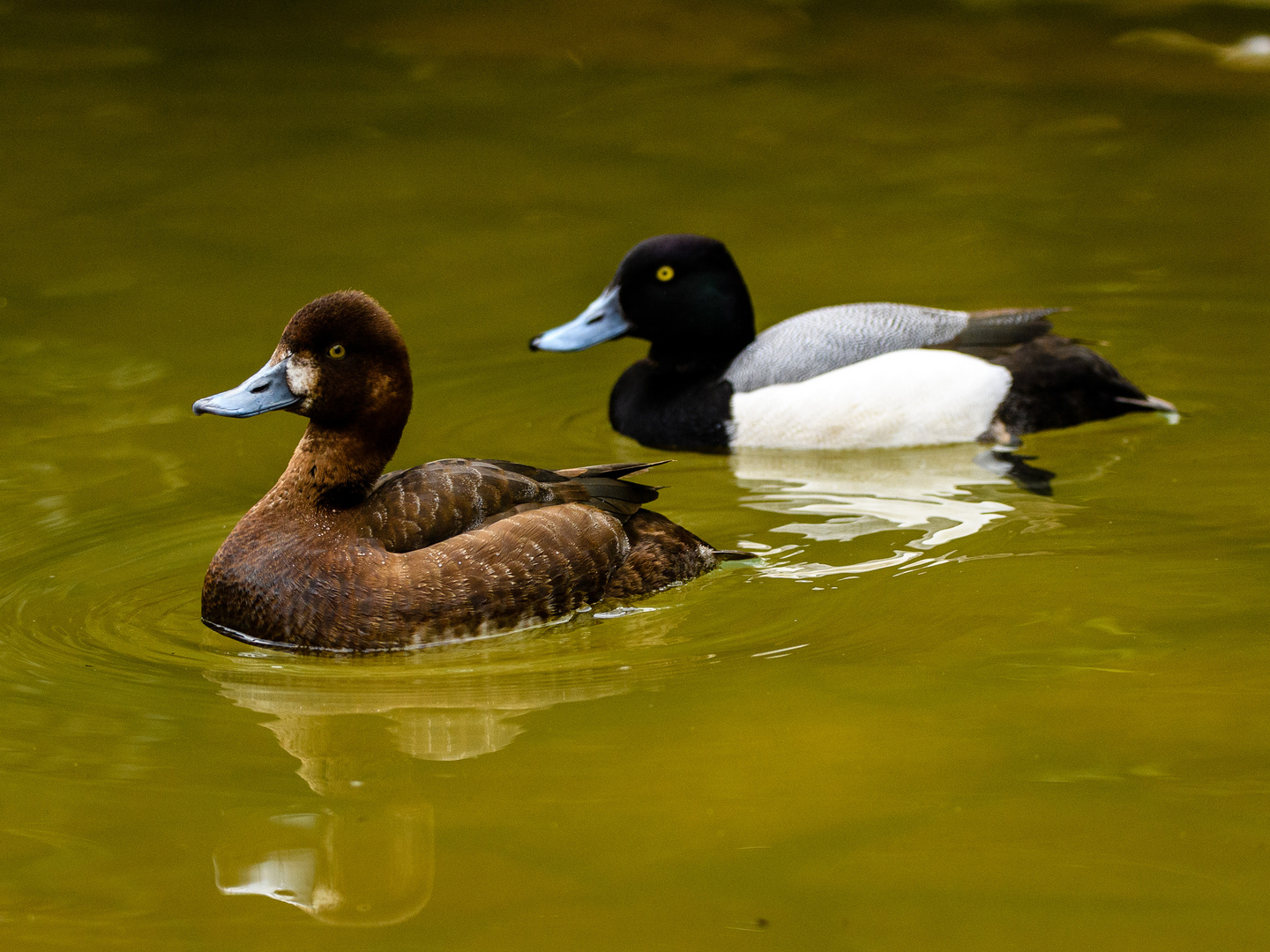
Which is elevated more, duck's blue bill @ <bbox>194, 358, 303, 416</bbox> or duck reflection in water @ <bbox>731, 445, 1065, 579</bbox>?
duck's blue bill @ <bbox>194, 358, 303, 416</bbox>

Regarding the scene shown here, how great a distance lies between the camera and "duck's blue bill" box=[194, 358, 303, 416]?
5.58m

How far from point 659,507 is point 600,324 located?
5.63 ft

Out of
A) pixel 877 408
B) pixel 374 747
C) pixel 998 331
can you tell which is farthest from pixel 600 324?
pixel 374 747

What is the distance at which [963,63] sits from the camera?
14570mm

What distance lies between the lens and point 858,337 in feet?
27.5

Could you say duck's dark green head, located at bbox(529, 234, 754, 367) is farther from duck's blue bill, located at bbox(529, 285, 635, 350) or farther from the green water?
the green water

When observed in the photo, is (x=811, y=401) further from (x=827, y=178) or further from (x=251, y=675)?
(x=827, y=178)

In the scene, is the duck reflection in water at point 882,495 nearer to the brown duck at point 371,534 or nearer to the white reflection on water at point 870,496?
the white reflection on water at point 870,496

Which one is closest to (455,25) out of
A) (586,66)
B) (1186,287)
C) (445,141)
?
(586,66)

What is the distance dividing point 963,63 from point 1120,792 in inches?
432

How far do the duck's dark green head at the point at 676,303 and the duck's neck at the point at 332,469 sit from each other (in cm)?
287

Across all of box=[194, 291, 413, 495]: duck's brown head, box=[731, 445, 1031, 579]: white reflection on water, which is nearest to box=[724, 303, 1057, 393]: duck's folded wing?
box=[731, 445, 1031, 579]: white reflection on water

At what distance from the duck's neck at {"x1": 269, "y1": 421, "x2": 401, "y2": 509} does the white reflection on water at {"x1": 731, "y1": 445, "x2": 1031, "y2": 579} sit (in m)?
1.45

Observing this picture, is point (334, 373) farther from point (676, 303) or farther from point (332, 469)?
point (676, 303)
